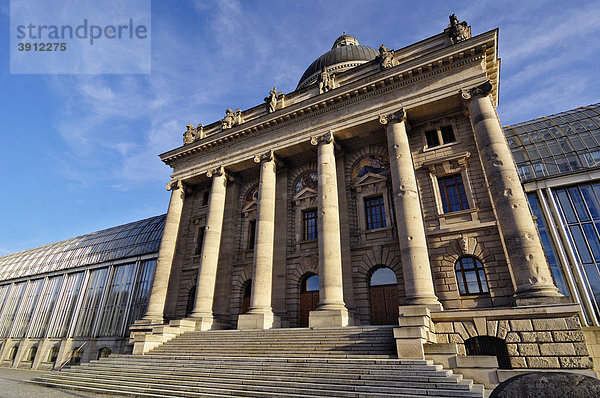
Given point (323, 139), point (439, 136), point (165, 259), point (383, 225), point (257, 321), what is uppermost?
point (323, 139)

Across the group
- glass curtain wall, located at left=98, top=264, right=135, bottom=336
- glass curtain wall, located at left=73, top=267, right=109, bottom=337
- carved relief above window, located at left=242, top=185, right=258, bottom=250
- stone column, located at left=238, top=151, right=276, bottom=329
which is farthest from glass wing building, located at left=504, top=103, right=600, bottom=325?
glass curtain wall, located at left=73, top=267, right=109, bottom=337

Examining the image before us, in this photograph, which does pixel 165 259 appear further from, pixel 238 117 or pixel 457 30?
pixel 457 30

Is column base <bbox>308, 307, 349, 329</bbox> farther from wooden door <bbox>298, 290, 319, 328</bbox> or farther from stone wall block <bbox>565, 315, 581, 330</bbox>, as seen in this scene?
stone wall block <bbox>565, 315, 581, 330</bbox>

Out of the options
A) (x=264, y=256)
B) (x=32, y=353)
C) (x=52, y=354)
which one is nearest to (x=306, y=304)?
(x=264, y=256)

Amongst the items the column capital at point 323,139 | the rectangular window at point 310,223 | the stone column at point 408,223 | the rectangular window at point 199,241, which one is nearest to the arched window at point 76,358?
the rectangular window at point 199,241

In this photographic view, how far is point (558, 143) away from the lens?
1021 inches

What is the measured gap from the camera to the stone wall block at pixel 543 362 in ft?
37.7

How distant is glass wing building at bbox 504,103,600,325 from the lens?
2089 cm

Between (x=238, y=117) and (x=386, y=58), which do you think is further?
(x=238, y=117)

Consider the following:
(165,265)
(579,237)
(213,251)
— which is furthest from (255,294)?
(579,237)

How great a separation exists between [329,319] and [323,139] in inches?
485

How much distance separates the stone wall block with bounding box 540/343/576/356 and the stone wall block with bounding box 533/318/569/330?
1.90 feet

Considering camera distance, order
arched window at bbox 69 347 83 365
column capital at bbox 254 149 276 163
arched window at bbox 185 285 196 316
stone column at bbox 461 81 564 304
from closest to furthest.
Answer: stone column at bbox 461 81 564 304 → column capital at bbox 254 149 276 163 → arched window at bbox 185 285 196 316 → arched window at bbox 69 347 83 365

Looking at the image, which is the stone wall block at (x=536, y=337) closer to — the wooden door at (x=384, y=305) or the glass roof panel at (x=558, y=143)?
the wooden door at (x=384, y=305)
